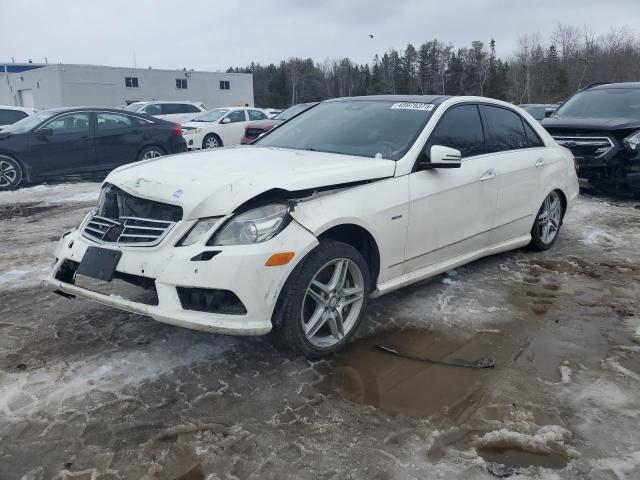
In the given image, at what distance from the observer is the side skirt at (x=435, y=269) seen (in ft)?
12.7

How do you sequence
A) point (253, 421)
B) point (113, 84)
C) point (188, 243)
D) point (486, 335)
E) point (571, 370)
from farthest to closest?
point (113, 84) → point (486, 335) → point (571, 370) → point (188, 243) → point (253, 421)

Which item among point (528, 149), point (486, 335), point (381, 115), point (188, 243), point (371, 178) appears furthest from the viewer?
point (528, 149)

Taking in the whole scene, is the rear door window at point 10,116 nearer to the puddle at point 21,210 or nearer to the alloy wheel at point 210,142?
the alloy wheel at point 210,142

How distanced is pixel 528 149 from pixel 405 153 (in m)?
1.99

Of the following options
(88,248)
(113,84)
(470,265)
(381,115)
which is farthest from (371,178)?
(113,84)

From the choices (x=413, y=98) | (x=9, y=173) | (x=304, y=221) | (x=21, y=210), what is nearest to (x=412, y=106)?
(x=413, y=98)

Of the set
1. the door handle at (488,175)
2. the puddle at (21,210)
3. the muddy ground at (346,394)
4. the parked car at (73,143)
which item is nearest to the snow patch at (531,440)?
the muddy ground at (346,394)

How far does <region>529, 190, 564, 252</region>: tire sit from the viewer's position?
572 cm

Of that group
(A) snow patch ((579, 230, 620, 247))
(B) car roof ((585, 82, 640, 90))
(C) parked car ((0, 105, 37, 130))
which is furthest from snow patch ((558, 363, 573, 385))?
(C) parked car ((0, 105, 37, 130))

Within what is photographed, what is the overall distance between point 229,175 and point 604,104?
28.1 ft

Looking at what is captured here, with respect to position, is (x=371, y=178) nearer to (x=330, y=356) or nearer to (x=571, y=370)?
(x=330, y=356)

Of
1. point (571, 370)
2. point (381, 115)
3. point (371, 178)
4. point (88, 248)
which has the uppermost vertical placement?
point (381, 115)

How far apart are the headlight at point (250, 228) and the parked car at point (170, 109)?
17.3 metres

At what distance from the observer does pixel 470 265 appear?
17.9ft
